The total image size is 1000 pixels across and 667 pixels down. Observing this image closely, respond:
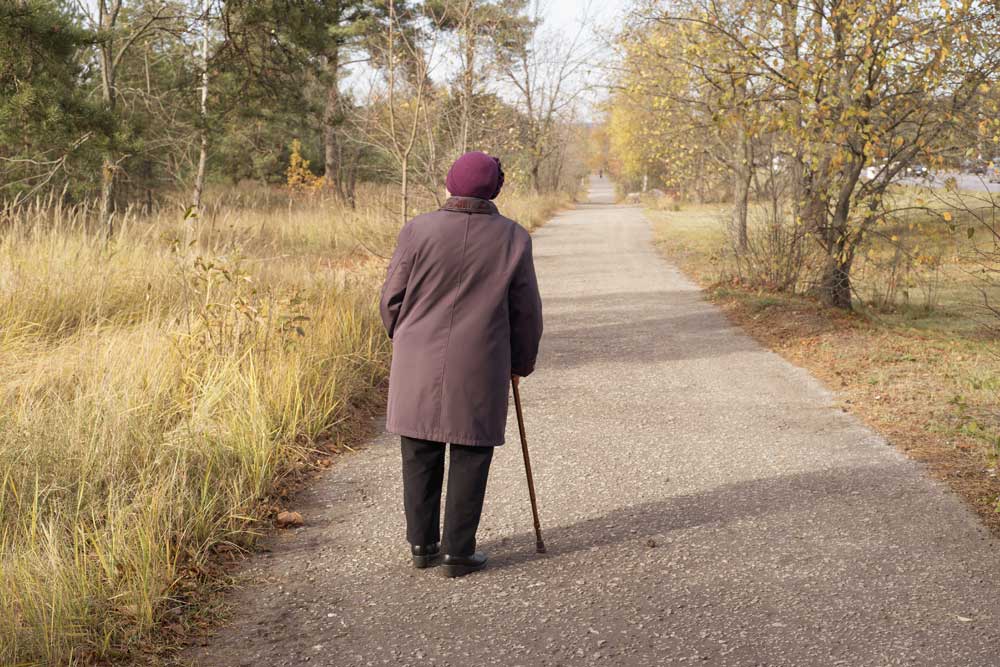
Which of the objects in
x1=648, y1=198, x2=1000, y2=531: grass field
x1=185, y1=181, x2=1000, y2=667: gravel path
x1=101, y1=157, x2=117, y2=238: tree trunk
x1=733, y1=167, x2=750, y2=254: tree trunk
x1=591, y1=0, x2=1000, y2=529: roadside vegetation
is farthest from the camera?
x1=733, y1=167, x2=750, y2=254: tree trunk

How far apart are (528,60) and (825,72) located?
25621 millimetres

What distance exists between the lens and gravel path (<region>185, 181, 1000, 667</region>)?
3.53 meters

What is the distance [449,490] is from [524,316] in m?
0.86

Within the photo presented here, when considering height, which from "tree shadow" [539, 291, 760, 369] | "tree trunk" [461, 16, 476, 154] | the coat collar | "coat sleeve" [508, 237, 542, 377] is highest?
"tree trunk" [461, 16, 476, 154]

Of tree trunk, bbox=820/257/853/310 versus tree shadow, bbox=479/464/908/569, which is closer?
tree shadow, bbox=479/464/908/569

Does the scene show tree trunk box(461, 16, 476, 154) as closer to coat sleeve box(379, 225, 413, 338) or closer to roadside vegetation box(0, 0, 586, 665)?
roadside vegetation box(0, 0, 586, 665)

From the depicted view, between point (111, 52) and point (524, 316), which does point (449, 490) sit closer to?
point (524, 316)

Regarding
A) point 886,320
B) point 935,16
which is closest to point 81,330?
point 935,16

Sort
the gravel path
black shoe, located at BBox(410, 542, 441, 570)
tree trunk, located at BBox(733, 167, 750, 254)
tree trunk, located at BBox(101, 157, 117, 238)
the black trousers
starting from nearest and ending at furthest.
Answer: the gravel path
the black trousers
black shoe, located at BBox(410, 542, 441, 570)
tree trunk, located at BBox(101, 157, 117, 238)
tree trunk, located at BBox(733, 167, 750, 254)

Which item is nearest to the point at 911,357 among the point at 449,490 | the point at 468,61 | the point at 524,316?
the point at 524,316

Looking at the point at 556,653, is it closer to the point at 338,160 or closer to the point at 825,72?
the point at 825,72

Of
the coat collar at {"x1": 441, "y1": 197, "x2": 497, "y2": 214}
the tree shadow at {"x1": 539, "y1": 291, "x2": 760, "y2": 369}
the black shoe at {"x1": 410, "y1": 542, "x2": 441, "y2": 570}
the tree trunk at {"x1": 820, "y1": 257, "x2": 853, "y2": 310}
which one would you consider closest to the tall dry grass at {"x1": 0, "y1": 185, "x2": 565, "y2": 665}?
the black shoe at {"x1": 410, "y1": 542, "x2": 441, "y2": 570}

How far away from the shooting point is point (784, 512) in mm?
5012

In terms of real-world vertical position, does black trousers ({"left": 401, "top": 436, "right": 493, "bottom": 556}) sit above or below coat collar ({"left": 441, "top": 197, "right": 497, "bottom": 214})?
below
